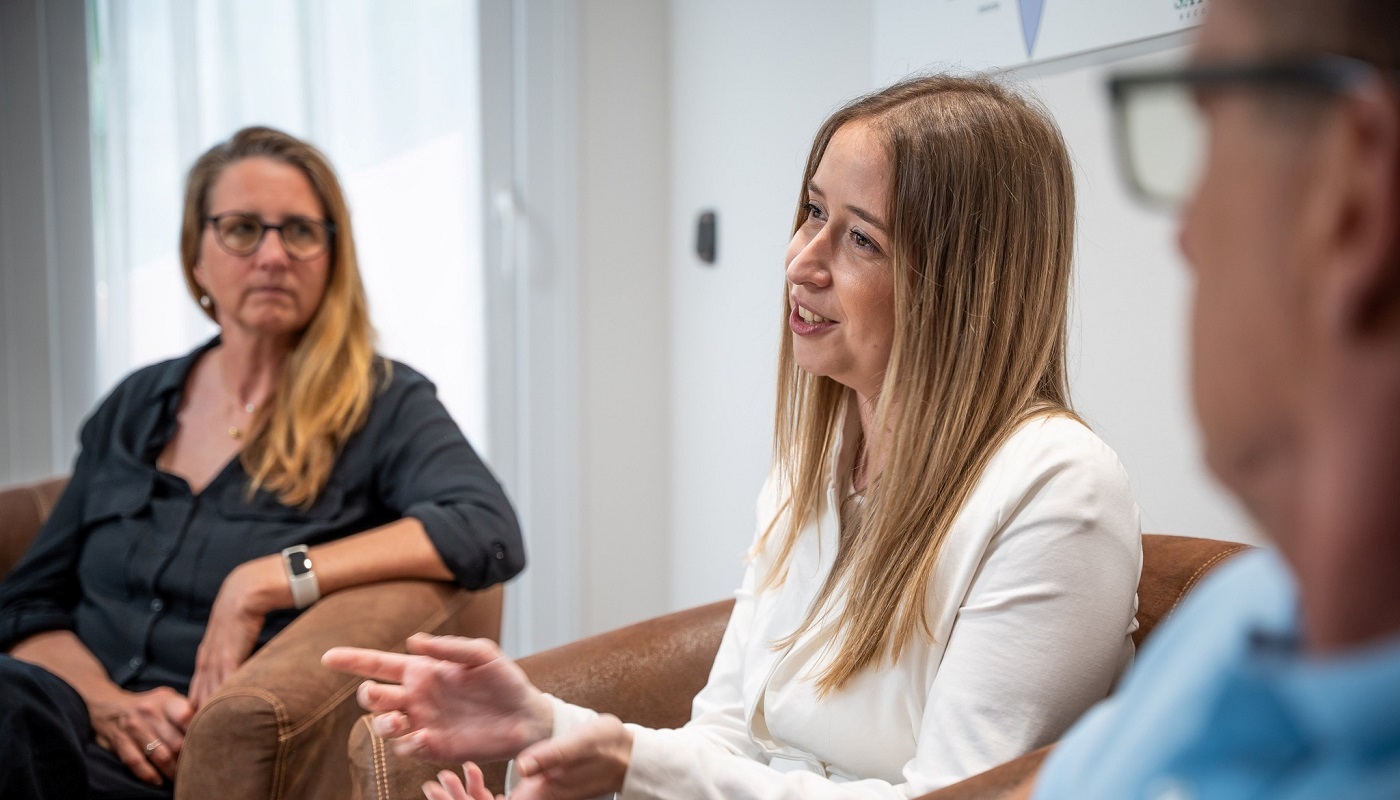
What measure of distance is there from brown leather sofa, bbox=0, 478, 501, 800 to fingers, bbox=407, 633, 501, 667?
18.3 inches

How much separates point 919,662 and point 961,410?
0.91 ft

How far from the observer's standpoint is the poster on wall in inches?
68.2

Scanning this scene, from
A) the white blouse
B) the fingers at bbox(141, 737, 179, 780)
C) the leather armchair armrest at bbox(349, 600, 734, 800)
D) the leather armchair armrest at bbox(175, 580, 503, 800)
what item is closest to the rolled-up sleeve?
A: the leather armchair armrest at bbox(175, 580, 503, 800)

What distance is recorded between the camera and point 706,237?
3033mm

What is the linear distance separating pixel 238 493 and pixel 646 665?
2.92 ft

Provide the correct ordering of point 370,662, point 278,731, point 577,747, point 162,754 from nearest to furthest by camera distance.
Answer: point 577,747 < point 370,662 < point 278,731 < point 162,754

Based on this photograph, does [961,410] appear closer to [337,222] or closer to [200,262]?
[337,222]

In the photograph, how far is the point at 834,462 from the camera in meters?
1.47

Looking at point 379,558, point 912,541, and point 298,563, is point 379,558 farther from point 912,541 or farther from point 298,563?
point 912,541

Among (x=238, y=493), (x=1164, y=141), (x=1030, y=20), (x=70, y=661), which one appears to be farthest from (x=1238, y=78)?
(x=70, y=661)

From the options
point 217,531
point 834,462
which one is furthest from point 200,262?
point 834,462

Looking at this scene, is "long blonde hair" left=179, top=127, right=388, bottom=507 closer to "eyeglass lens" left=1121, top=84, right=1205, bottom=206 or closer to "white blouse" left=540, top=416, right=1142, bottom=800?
"white blouse" left=540, top=416, right=1142, bottom=800

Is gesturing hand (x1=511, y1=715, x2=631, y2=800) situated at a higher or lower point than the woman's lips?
lower

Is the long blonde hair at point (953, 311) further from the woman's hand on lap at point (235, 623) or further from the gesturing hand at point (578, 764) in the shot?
the woman's hand on lap at point (235, 623)
